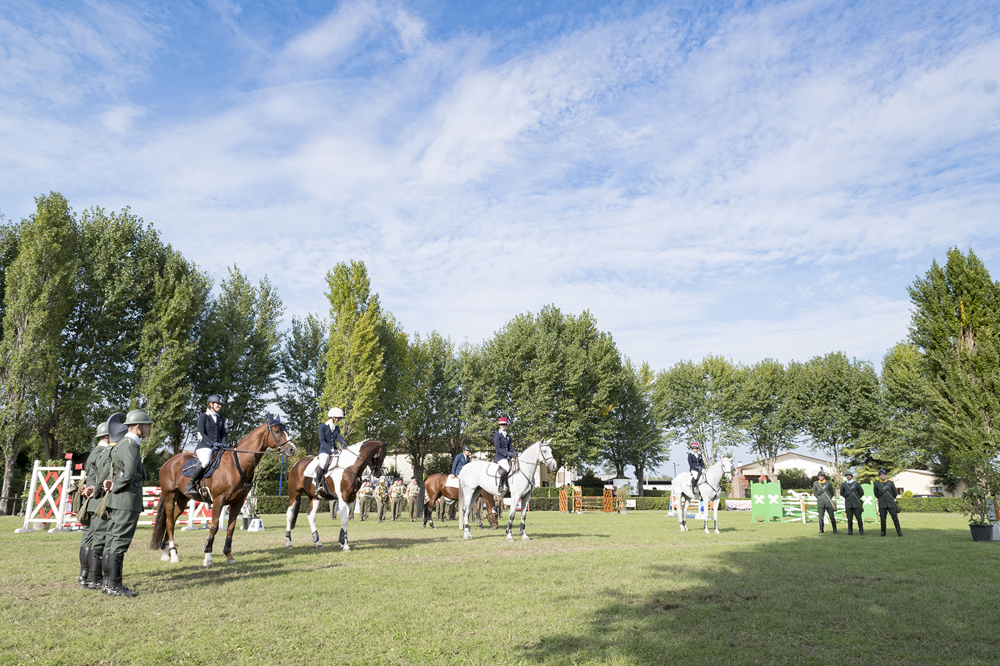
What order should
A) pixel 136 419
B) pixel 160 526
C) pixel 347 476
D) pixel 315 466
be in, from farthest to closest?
1. pixel 315 466
2. pixel 347 476
3. pixel 160 526
4. pixel 136 419

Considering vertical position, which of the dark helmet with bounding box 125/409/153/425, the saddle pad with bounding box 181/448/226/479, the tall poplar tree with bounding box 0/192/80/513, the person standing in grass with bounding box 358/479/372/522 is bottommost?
the person standing in grass with bounding box 358/479/372/522

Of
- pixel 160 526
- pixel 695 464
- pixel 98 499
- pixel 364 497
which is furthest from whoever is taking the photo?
pixel 364 497

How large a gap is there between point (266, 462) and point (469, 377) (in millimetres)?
18247

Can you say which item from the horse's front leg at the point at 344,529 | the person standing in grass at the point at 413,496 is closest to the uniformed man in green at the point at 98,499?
the horse's front leg at the point at 344,529

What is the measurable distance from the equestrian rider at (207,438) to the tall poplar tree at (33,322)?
72.3ft

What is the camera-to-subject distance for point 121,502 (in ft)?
26.0

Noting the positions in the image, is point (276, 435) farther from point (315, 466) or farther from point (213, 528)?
point (315, 466)

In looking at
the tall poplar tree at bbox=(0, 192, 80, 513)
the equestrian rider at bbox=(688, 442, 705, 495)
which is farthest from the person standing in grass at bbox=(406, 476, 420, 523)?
the tall poplar tree at bbox=(0, 192, 80, 513)

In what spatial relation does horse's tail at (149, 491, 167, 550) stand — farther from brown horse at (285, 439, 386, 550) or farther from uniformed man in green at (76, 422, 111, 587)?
brown horse at (285, 439, 386, 550)

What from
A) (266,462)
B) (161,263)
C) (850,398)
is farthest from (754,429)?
(161,263)

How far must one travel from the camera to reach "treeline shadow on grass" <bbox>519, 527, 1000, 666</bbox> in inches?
207

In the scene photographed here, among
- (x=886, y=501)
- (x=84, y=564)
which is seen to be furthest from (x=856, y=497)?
(x=84, y=564)

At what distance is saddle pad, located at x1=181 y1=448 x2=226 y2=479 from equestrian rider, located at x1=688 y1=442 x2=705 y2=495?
14795mm

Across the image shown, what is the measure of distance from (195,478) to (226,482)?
0.60 meters
